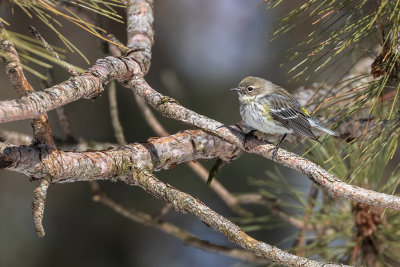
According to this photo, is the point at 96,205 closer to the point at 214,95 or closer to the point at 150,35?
the point at 214,95

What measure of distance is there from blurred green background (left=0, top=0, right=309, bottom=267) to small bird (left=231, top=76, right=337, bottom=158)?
674 millimetres

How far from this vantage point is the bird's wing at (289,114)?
7.41ft

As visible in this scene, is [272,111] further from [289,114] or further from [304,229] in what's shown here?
[304,229]

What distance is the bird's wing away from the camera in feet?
7.41

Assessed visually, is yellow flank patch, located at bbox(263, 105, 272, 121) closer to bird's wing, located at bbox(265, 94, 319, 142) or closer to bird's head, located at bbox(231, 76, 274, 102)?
bird's wing, located at bbox(265, 94, 319, 142)

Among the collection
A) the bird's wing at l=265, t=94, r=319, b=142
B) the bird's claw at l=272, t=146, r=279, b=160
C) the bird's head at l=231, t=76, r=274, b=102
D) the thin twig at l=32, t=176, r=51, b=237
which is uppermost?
the bird's head at l=231, t=76, r=274, b=102

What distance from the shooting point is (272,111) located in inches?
99.3

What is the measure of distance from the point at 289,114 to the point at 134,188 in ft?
4.96

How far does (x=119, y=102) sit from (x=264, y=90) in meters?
1.26

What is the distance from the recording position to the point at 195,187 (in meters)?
3.64

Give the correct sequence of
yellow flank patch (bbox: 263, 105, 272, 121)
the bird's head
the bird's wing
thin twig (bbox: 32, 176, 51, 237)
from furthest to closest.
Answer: the bird's head
yellow flank patch (bbox: 263, 105, 272, 121)
the bird's wing
thin twig (bbox: 32, 176, 51, 237)

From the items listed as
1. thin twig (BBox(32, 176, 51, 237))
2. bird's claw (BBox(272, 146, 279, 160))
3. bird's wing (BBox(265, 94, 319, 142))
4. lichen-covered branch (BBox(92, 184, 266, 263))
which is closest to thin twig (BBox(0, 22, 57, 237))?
thin twig (BBox(32, 176, 51, 237))

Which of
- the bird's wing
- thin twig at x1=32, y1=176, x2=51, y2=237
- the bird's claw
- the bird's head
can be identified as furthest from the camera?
the bird's head

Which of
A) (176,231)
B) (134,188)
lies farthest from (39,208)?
(134,188)
